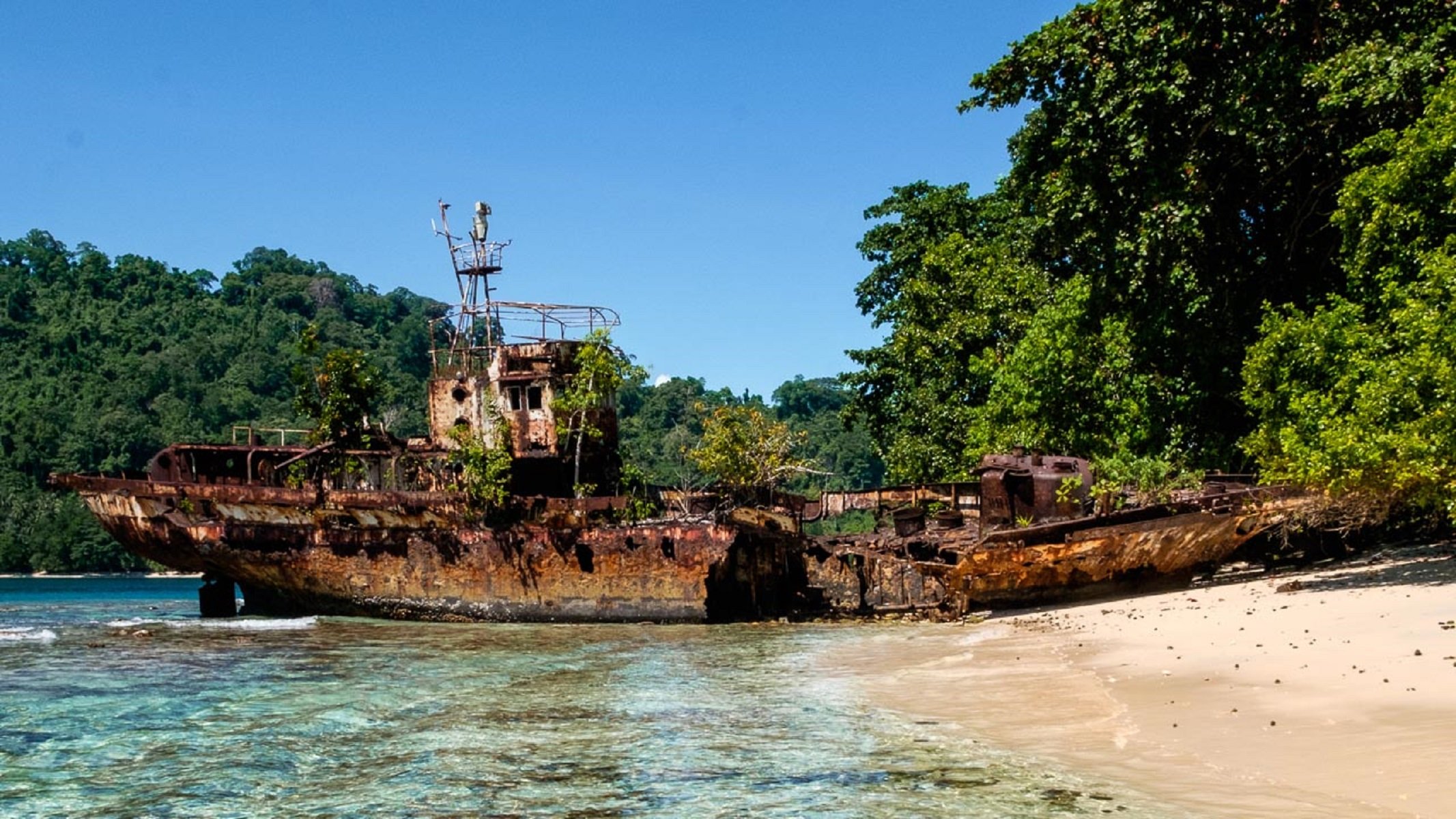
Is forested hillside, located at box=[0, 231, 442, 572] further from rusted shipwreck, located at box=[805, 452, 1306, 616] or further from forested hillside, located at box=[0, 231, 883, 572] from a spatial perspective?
rusted shipwreck, located at box=[805, 452, 1306, 616]

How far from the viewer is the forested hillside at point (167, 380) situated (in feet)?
283

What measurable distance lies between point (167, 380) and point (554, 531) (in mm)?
89145

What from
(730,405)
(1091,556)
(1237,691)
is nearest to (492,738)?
(1237,691)

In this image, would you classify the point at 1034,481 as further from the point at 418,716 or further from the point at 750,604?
the point at 418,716

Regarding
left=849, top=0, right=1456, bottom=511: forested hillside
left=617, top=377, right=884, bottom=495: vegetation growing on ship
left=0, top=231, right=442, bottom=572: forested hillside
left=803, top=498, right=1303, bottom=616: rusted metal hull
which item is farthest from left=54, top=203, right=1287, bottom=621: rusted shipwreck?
left=617, top=377, right=884, bottom=495: vegetation growing on ship

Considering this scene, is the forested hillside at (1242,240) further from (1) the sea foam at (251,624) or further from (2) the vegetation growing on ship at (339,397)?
(1) the sea foam at (251,624)

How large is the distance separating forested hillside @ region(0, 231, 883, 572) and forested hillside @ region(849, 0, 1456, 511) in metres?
43.0

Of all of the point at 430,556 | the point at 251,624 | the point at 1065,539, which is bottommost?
the point at 251,624

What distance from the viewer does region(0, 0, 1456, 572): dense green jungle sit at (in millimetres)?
16562

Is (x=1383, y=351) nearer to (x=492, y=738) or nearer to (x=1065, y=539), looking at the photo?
(x=1065, y=539)

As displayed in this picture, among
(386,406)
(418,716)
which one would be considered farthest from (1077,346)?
(386,406)

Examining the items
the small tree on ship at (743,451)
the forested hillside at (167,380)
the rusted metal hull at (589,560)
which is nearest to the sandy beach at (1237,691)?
the rusted metal hull at (589,560)

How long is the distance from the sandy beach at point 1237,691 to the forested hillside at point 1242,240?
2.43 meters

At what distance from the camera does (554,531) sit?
24.5 meters
